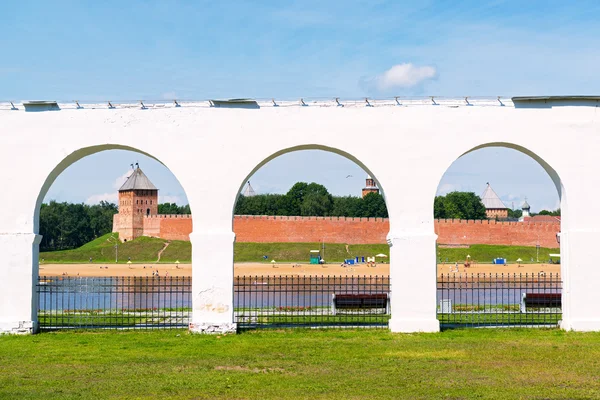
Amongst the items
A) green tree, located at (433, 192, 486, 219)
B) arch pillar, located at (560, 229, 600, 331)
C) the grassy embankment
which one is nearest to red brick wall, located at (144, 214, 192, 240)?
the grassy embankment

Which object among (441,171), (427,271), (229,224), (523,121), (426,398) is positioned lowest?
(426,398)

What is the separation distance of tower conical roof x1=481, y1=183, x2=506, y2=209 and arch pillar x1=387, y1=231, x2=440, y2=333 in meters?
73.1

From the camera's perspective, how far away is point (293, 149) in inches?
447

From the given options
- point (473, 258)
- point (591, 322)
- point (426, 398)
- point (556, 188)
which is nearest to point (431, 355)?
point (426, 398)

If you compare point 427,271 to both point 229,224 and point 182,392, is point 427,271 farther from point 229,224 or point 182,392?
point 182,392

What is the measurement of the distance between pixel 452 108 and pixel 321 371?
4.83 metres

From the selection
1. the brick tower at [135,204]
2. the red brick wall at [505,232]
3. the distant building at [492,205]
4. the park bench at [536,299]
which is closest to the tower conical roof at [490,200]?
the distant building at [492,205]

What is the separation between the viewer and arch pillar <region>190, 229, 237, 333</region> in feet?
36.8

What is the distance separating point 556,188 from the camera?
11.9 m

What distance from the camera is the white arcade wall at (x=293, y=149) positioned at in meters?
11.2

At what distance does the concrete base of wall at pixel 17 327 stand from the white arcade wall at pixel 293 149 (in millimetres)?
15

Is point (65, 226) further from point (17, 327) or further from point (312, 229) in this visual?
point (17, 327)

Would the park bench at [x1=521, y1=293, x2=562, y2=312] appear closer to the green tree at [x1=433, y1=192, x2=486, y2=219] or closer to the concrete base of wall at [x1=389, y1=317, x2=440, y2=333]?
the concrete base of wall at [x1=389, y1=317, x2=440, y2=333]

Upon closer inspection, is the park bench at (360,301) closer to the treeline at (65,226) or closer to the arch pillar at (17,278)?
the arch pillar at (17,278)
